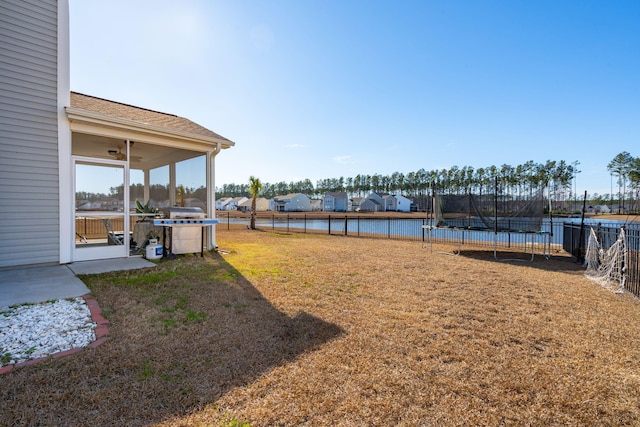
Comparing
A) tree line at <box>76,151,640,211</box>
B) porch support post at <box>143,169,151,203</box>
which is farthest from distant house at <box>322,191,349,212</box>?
porch support post at <box>143,169,151,203</box>

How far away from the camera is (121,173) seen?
6348 mm

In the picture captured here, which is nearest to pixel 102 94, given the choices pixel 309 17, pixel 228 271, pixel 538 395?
pixel 309 17

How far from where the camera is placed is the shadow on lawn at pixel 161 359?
1.77 metres

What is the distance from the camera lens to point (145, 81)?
7.80 meters

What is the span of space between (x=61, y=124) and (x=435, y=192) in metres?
9.15

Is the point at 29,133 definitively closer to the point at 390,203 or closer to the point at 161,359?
the point at 161,359

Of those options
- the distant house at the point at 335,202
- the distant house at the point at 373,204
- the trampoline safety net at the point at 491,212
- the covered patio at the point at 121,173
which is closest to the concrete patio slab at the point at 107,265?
the covered patio at the point at 121,173

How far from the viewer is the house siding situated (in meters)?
4.79

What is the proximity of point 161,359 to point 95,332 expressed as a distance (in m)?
1.00

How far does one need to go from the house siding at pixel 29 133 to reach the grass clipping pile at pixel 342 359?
5.33ft

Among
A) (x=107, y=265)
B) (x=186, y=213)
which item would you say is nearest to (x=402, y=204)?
(x=186, y=213)

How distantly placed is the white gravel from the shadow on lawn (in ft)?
0.70

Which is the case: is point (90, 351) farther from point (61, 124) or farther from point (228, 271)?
point (61, 124)

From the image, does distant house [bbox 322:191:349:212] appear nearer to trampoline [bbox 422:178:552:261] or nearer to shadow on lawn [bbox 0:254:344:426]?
trampoline [bbox 422:178:552:261]
